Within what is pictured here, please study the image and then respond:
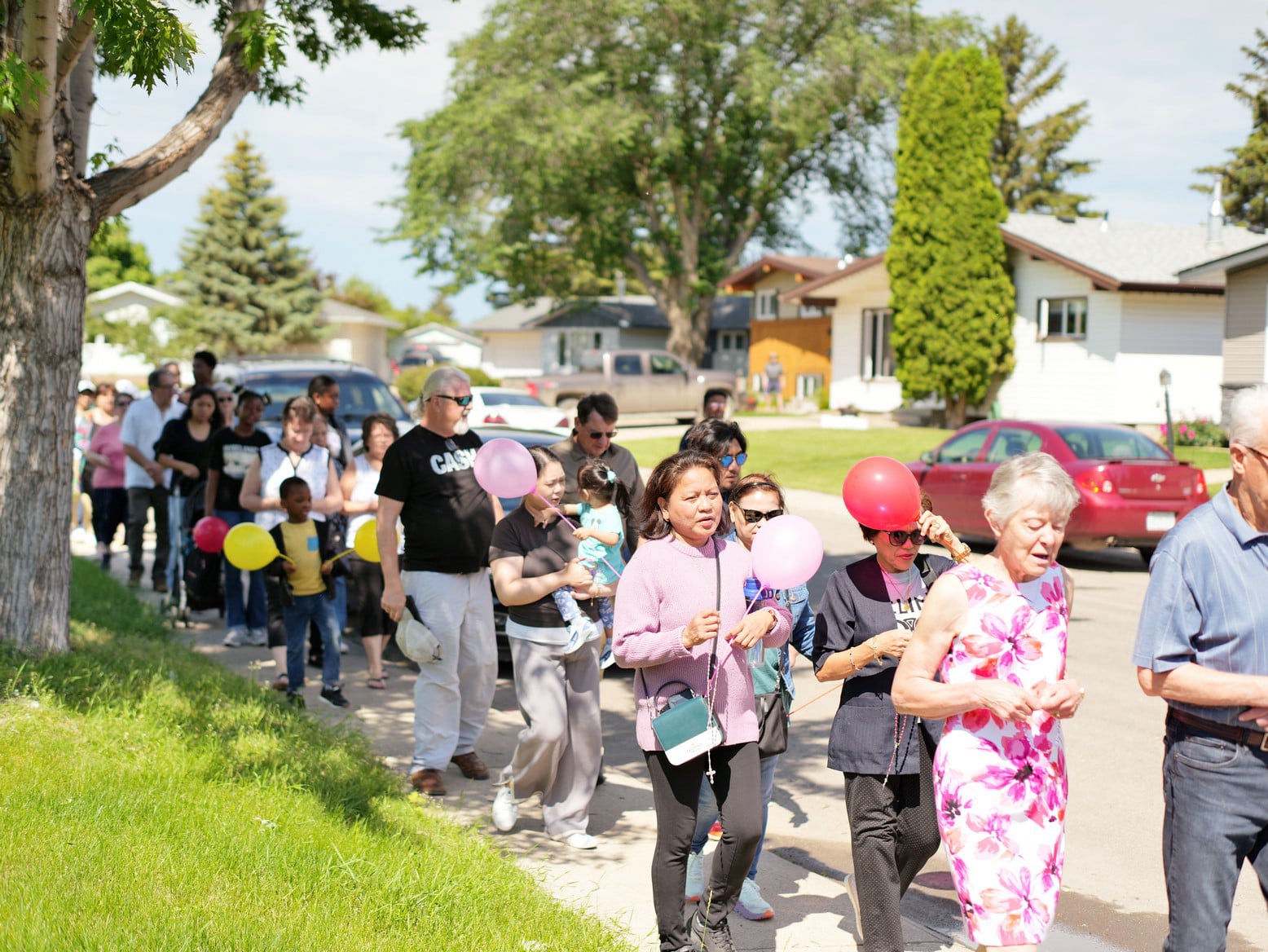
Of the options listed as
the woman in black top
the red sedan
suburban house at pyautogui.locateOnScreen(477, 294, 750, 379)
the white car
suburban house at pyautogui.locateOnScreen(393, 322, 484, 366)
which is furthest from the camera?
suburban house at pyautogui.locateOnScreen(393, 322, 484, 366)

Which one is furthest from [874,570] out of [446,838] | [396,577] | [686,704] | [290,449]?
[290,449]

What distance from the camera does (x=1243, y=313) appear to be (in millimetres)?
25656

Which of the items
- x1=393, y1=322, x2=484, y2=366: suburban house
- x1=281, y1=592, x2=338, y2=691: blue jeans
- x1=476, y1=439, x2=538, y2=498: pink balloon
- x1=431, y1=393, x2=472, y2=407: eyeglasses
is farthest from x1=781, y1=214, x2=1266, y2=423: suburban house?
x1=393, y1=322, x2=484, y2=366: suburban house

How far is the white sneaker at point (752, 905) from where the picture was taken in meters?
4.88

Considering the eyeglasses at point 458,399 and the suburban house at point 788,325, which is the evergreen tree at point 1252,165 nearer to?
the suburban house at point 788,325

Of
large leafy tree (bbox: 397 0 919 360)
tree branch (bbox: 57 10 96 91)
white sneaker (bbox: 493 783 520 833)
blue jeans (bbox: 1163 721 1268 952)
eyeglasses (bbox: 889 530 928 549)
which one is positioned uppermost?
large leafy tree (bbox: 397 0 919 360)

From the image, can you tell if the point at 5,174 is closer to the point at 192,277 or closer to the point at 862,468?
the point at 862,468

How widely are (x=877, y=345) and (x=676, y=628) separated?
34.3 metres

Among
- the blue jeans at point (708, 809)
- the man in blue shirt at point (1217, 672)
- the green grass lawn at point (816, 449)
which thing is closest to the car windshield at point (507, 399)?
the green grass lawn at point (816, 449)

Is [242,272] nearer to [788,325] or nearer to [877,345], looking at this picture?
[788,325]

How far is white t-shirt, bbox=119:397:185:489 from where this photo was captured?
11719mm

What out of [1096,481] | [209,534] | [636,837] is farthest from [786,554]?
[1096,481]

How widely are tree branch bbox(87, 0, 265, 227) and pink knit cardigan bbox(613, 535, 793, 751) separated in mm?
4845

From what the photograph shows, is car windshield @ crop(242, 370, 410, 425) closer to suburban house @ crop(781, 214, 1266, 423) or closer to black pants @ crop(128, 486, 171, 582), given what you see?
black pants @ crop(128, 486, 171, 582)
